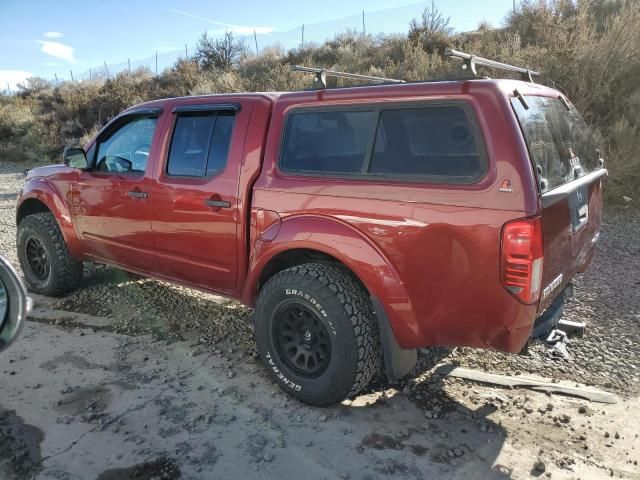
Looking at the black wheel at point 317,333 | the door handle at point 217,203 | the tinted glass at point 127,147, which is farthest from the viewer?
the tinted glass at point 127,147

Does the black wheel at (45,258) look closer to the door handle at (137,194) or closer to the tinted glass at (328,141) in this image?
the door handle at (137,194)

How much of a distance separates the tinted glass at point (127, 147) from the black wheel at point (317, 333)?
71.0 inches

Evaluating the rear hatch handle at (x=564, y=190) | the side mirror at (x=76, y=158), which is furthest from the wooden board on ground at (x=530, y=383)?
the side mirror at (x=76, y=158)

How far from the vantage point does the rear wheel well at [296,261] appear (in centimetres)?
321

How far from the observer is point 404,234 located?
8.98ft

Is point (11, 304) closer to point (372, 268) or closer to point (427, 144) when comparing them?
point (372, 268)

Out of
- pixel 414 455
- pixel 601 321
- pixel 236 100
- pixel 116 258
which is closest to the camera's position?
pixel 414 455

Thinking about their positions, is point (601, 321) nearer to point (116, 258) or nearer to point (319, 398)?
point (319, 398)

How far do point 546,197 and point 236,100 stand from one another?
2.22 meters

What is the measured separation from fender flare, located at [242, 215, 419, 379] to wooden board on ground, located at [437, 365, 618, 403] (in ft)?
2.13

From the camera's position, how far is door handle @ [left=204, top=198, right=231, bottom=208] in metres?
3.54

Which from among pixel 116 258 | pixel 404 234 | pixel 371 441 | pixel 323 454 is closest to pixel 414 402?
pixel 371 441

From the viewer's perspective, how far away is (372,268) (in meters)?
2.87

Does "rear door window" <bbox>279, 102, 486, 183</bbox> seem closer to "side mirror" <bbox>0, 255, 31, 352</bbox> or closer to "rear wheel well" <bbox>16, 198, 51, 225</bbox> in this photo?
"side mirror" <bbox>0, 255, 31, 352</bbox>
